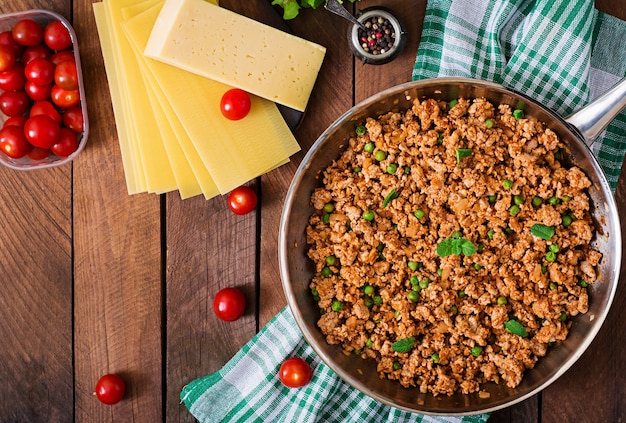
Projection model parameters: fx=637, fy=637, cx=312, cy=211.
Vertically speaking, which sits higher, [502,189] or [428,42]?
[428,42]

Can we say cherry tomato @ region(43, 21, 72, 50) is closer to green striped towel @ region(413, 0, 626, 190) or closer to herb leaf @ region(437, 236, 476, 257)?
green striped towel @ region(413, 0, 626, 190)

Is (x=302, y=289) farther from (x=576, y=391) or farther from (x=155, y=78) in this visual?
(x=576, y=391)

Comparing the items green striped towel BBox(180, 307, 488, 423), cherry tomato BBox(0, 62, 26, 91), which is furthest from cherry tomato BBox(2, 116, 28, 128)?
green striped towel BBox(180, 307, 488, 423)

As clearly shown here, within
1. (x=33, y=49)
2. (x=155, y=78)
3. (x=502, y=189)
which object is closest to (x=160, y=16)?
(x=155, y=78)

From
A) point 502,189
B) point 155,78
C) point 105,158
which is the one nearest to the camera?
point 502,189

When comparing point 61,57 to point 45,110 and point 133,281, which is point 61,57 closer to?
point 45,110

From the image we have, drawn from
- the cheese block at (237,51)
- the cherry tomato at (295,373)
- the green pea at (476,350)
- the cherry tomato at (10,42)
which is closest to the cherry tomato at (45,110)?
the cherry tomato at (10,42)

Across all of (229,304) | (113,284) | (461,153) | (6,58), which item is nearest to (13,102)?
(6,58)
